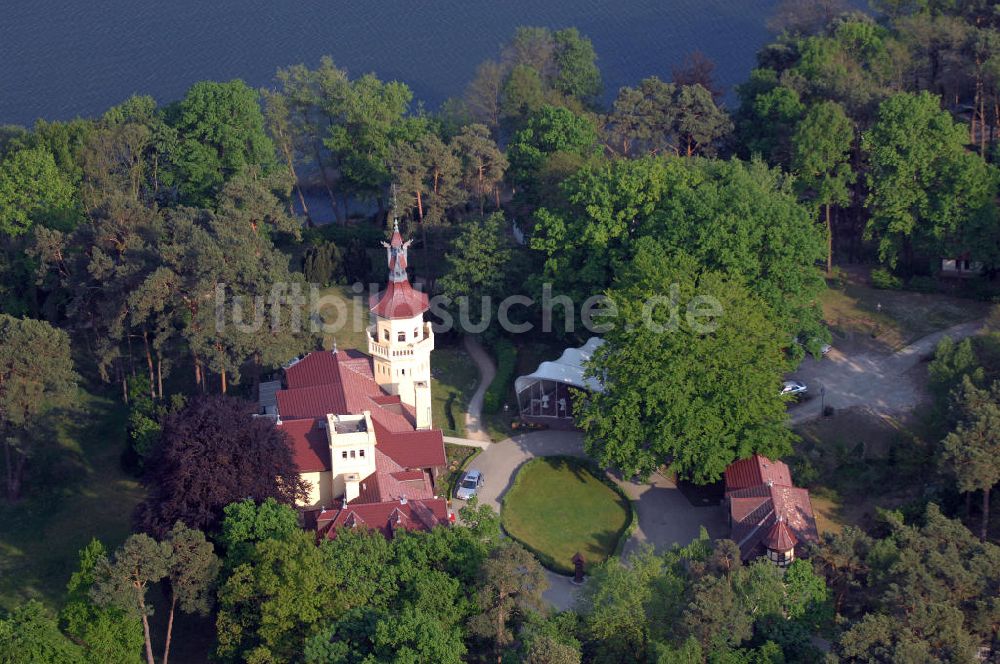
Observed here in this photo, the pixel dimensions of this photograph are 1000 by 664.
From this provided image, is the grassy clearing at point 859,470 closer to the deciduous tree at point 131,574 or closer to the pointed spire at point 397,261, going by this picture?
the pointed spire at point 397,261

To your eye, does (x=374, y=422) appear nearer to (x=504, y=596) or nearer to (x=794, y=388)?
(x=504, y=596)

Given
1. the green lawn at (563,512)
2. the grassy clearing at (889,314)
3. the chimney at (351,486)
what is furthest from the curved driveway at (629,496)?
the grassy clearing at (889,314)

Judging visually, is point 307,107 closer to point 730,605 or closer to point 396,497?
point 396,497

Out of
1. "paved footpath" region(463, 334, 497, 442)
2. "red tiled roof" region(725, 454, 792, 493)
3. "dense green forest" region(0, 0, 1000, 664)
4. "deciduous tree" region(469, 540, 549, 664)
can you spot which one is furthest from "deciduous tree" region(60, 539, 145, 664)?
"red tiled roof" region(725, 454, 792, 493)

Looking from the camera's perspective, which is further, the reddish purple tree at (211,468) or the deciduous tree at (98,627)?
the reddish purple tree at (211,468)

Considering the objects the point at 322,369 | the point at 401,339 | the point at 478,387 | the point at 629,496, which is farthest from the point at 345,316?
the point at 629,496
